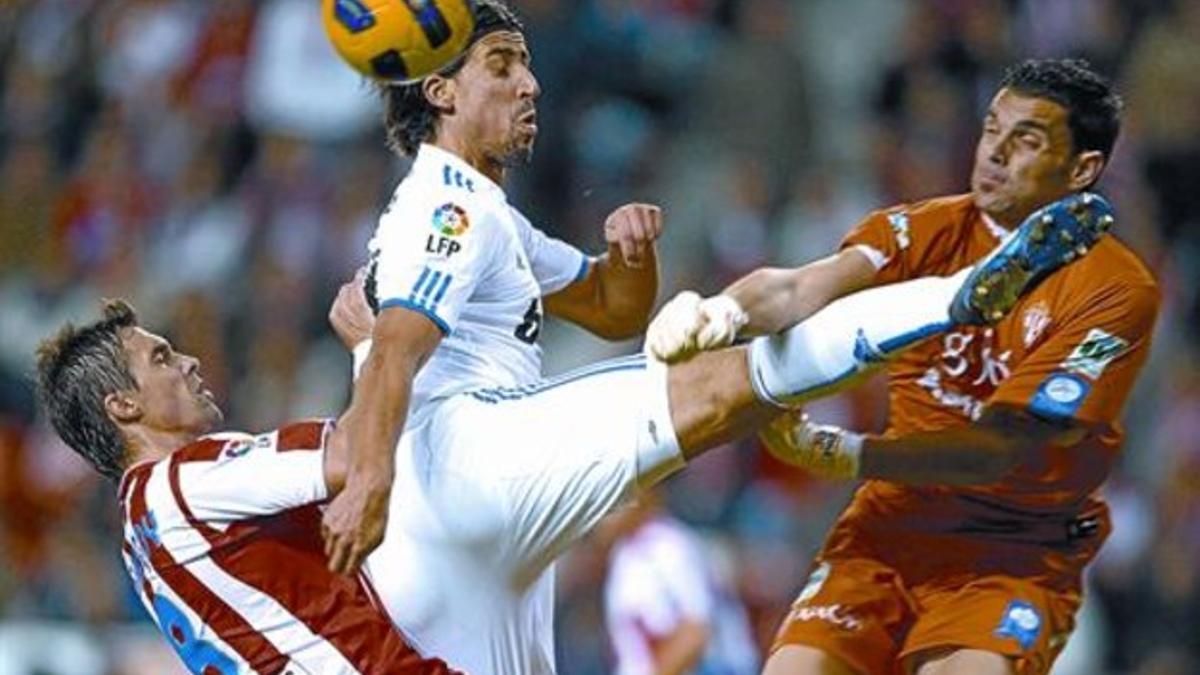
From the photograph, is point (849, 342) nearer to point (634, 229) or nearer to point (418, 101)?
point (634, 229)

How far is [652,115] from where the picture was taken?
15.5m

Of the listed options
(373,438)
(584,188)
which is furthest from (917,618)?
(584,188)

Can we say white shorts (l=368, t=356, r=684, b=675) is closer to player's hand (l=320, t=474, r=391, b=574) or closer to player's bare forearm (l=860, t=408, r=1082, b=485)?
player's hand (l=320, t=474, r=391, b=574)

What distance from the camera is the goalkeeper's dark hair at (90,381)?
816 centimetres

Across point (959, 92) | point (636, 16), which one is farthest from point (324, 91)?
point (959, 92)

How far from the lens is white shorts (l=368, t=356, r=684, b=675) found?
7766 millimetres

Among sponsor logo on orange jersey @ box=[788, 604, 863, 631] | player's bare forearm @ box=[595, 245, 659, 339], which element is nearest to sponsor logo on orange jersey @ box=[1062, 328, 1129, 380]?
sponsor logo on orange jersey @ box=[788, 604, 863, 631]

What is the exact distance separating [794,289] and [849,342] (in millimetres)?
357

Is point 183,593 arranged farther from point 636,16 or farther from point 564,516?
point 636,16

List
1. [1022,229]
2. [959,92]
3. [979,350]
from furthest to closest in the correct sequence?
[959,92] → [979,350] → [1022,229]

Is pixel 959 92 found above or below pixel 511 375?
below

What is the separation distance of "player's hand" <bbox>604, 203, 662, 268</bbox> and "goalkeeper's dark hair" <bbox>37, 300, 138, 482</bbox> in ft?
4.25

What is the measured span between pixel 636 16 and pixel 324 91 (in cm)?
159

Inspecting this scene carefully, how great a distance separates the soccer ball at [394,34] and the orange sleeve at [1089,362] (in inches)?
66.4
